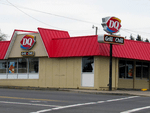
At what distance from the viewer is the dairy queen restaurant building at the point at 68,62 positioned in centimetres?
2742

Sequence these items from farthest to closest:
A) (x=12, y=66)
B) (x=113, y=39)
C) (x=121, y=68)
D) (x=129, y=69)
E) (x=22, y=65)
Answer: (x=12, y=66) → (x=22, y=65) → (x=129, y=69) → (x=121, y=68) → (x=113, y=39)

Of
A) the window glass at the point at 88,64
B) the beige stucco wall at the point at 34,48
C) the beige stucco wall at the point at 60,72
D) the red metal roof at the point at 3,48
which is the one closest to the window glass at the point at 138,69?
the window glass at the point at 88,64

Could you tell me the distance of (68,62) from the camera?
29.1 m

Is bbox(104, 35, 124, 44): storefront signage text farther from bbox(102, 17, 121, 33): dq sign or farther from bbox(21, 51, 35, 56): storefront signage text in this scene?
bbox(21, 51, 35, 56): storefront signage text

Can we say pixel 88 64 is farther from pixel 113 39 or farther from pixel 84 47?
pixel 113 39

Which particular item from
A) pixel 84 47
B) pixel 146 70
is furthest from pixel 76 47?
pixel 146 70

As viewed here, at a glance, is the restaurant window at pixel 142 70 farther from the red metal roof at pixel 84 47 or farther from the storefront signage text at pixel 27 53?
the storefront signage text at pixel 27 53

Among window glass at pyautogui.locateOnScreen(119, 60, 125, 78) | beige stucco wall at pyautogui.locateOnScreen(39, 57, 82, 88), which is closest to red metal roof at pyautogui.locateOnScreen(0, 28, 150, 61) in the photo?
beige stucco wall at pyautogui.locateOnScreen(39, 57, 82, 88)

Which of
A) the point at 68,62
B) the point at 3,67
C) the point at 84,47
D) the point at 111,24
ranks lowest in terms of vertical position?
the point at 3,67

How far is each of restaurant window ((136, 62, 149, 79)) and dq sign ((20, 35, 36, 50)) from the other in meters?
10.7

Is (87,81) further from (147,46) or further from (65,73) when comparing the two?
(147,46)

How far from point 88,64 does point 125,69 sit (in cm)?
428

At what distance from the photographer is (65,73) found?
2925 cm

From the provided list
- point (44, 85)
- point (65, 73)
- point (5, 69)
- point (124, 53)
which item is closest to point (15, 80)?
point (5, 69)
